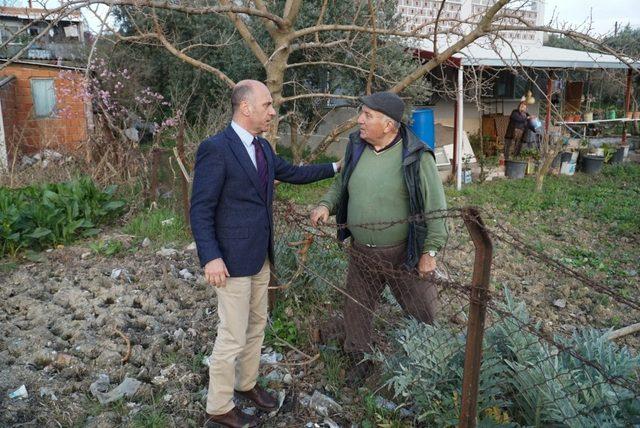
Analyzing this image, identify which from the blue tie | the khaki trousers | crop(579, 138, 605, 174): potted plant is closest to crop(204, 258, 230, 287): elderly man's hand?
the khaki trousers

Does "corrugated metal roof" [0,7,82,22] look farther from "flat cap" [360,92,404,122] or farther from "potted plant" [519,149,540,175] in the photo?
"potted plant" [519,149,540,175]

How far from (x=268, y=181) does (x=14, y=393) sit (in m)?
1.94

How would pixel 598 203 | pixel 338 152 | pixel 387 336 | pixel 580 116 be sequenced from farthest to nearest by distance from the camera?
pixel 580 116 < pixel 338 152 < pixel 598 203 < pixel 387 336

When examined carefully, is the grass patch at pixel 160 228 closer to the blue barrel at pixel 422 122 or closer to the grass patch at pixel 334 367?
the grass patch at pixel 334 367

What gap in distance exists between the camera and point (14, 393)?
3.01 meters

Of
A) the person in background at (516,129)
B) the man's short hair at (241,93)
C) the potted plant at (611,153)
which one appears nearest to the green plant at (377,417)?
the man's short hair at (241,93)

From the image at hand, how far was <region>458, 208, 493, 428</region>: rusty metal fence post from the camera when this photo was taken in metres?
2.01

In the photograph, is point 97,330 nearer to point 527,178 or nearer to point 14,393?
point 14,393

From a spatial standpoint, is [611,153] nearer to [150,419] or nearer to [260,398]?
[260,398]

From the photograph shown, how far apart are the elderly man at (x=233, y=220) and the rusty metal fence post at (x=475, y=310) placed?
44.9 inches

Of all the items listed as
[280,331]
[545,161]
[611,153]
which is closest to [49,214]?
[280,331]

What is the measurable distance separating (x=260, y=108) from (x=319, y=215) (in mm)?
810

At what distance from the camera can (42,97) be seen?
13.7m

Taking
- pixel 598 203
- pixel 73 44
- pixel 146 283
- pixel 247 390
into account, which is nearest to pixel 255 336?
pixel 247 390
